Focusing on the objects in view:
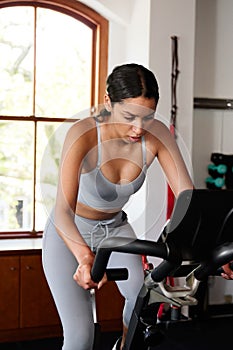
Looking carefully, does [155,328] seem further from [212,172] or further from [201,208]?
[212,172]

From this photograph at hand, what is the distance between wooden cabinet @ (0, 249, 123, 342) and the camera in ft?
12.6

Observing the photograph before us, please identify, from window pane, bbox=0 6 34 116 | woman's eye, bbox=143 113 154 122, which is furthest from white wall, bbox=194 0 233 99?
woman's eye, bbox=143 113 154 122

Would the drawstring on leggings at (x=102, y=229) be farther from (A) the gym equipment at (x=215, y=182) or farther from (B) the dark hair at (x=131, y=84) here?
(A) the gym equipment at (x=215, y=182)

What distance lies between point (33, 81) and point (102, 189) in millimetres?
2567

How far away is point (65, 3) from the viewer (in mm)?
4449

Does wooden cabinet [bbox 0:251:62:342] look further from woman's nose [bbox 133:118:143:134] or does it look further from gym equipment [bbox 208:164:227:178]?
woman's nose [bbox 133:118:143:134]

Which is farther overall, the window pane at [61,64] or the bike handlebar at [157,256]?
the window pane at [61,64]

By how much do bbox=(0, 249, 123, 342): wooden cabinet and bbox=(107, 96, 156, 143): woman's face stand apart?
2.21 m

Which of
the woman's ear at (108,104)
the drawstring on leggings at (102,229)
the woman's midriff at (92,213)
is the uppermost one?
the woman's ear at (108,104)

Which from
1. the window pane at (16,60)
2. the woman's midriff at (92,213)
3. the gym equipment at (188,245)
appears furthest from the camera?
the window pane at (16,60)

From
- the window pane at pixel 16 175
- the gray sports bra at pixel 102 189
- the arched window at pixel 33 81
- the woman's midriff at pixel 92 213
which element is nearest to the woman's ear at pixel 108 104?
the gray sports bra at pixel 102 189

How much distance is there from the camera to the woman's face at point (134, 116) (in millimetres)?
1790

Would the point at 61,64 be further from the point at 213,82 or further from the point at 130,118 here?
the point at 130,118

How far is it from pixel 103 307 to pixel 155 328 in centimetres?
231
